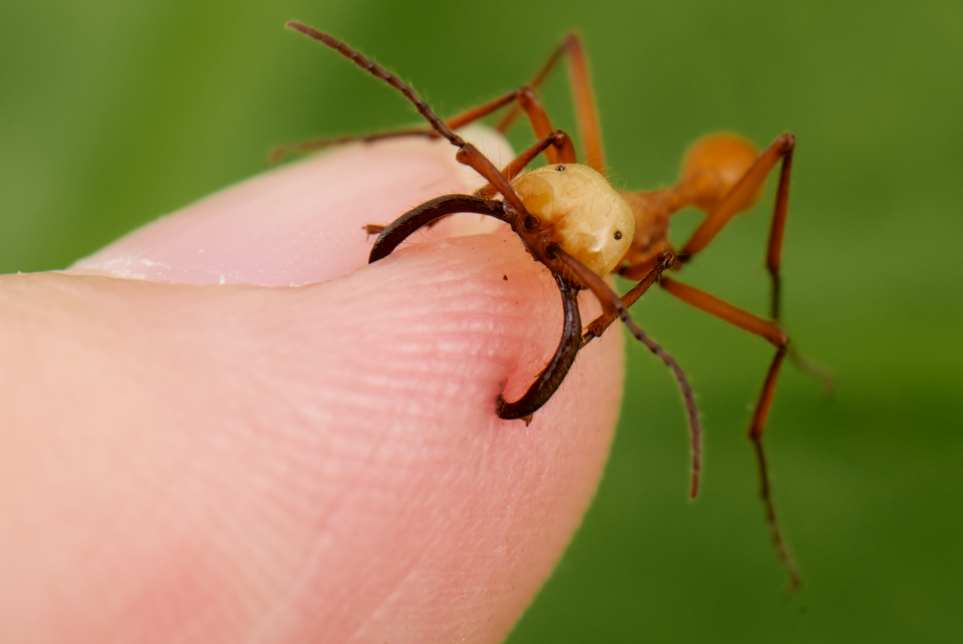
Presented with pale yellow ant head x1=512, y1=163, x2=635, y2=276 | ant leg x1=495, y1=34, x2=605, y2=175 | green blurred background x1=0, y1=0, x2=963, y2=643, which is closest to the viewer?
pale yellow ant head x1=512, y1=163, x2=635, y2=276

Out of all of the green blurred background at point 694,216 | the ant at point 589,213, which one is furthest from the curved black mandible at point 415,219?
the green blurred background at point 694,216

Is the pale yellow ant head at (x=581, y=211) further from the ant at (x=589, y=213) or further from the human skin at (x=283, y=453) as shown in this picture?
the human skin at (x=283, y=453)

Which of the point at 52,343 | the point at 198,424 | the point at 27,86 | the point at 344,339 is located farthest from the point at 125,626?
the point at 27,86

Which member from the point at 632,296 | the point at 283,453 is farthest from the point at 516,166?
the point at 283,453

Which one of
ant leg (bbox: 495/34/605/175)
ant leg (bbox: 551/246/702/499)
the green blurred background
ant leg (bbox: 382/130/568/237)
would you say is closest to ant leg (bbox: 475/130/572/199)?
ant leg (bbox: 382/130/568/237)

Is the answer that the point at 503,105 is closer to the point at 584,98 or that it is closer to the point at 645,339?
the point at 584,98

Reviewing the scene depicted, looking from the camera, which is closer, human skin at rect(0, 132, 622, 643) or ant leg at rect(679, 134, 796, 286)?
human skin at rect(0, 132, 622, 643)

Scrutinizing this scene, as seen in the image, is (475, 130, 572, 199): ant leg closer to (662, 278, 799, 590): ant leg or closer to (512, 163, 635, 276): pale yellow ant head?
(512, 163, 635, 276): pale yellow ant head
